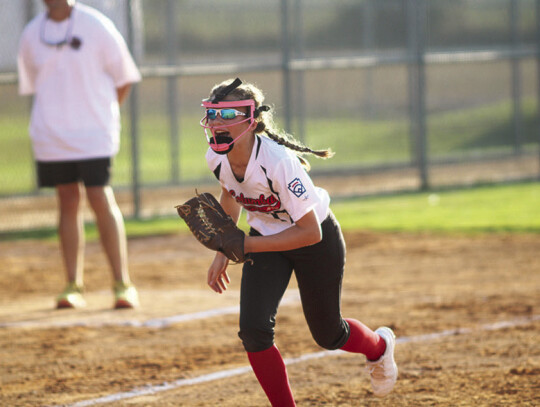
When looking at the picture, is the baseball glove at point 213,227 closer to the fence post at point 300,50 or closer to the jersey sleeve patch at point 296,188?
the jersey sleeve patch at point 296,188

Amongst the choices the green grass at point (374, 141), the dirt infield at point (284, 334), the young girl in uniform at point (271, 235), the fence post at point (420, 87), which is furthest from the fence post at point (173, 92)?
the young girl in uniform at point (271, 235)

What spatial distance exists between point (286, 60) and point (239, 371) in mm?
7591

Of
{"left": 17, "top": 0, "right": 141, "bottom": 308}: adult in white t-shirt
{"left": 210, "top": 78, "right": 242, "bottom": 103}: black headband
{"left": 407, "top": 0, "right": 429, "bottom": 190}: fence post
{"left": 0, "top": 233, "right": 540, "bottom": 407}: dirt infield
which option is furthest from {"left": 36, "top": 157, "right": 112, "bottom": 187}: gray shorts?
{"left": 407, "top": 0, "right": 429, "bottom": 190}: fence post

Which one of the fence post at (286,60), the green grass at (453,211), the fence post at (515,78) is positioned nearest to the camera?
the green grass at (453,211)

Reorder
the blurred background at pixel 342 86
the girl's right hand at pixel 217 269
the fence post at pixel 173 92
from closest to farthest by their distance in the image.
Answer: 1. the girl's right hand at pixel 217 269
2. the blurred background at pixel 342 86
3. the fence post at pixel 173 92

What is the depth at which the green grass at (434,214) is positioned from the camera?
9727 mm

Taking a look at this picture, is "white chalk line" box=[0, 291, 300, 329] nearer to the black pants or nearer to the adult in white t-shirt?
the adult in white t-shirt

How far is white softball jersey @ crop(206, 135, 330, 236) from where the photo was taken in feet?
12.4

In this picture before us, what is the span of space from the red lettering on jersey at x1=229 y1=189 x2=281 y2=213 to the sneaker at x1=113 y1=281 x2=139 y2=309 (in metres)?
2.57

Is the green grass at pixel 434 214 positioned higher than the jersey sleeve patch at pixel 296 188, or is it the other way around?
the jersey sleeve patch at pixel 296 188

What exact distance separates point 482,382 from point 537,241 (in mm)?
4504

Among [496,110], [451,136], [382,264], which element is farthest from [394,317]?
[496,110]

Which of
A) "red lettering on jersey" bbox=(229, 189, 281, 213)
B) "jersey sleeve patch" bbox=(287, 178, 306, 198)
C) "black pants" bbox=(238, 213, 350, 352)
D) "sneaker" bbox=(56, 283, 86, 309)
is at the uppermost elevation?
"jersey sleeve patch" bbox=(287, 178, 306, 198)

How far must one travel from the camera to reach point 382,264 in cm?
806
